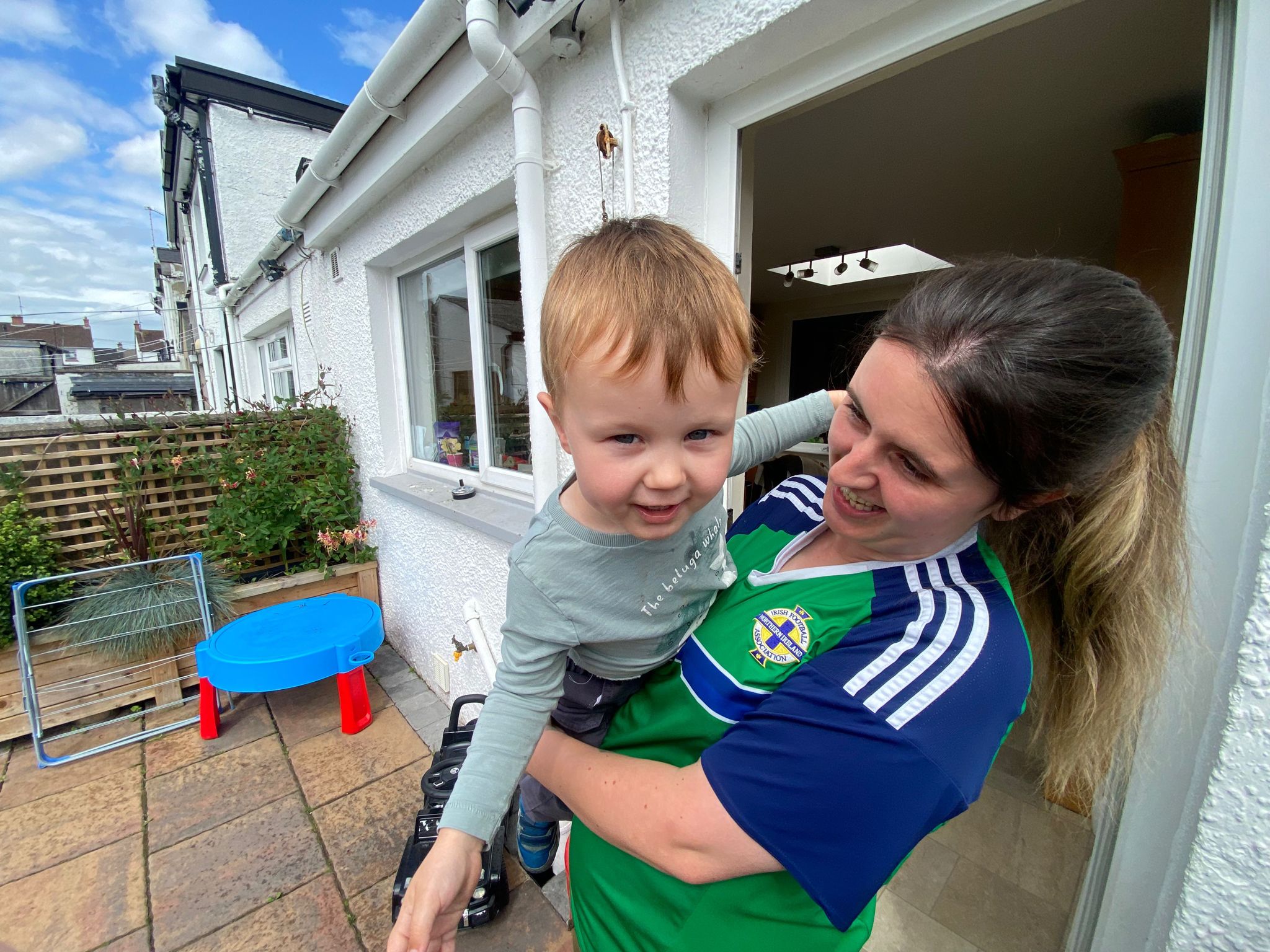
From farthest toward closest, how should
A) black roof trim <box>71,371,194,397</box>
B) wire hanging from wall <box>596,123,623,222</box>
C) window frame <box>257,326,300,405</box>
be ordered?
1. black roof trim <box>71,371,194,397</box>
2. window frame <box>257,326,300,405</box>
3. wire hanging from wall <box>596,123,623,222</box>

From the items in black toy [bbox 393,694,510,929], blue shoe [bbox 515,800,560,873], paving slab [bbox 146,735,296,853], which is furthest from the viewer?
paving slab [bbox 146,735,296,853]

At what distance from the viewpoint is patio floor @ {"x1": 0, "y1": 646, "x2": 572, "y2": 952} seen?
6.65ft

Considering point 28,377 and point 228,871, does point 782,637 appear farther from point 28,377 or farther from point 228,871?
point 28,377

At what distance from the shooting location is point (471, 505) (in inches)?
110

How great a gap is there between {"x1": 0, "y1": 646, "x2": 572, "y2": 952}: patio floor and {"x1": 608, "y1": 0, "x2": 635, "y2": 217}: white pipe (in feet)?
9.00

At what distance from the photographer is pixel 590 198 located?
1825mm

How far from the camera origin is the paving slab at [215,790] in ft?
8.16

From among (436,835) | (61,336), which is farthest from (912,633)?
(61,336)

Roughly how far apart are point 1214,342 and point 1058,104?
88.5 inches

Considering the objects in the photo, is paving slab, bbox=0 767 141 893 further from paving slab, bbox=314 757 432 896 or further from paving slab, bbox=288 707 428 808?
paving slab, bbox=314 757 432 896

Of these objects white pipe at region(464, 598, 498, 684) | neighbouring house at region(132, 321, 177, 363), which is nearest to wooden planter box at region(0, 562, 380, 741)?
white pipe at region(464, 598, 498, 684)

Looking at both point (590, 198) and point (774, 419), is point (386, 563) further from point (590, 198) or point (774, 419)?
point (774, 419)

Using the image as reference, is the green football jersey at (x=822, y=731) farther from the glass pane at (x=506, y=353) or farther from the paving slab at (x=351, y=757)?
the paving slab at (x=351, y=757)

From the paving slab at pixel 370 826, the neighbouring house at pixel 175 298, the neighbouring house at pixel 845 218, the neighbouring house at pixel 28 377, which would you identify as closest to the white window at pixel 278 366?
the neighbouring house at pixel 845 218
